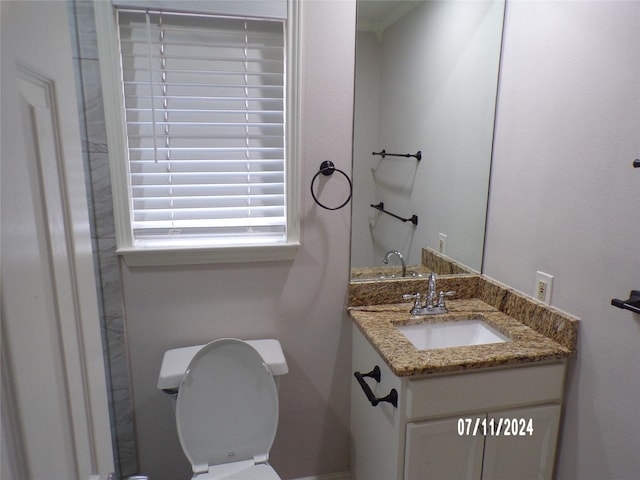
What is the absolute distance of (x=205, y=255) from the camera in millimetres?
1744

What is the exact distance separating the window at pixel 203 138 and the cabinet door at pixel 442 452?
2.80 feet

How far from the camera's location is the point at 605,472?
139 cm

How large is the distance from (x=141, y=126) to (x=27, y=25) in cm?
118

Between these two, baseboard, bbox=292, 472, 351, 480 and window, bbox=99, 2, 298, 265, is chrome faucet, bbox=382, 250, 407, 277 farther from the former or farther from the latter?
baseboard, bbox=292, 472, 351, 480

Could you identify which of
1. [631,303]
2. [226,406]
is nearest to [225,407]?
[226,406]

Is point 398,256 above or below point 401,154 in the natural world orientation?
A: below

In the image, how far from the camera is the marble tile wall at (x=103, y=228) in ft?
5.03

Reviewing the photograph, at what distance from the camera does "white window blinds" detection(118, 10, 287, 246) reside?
5.30 feet

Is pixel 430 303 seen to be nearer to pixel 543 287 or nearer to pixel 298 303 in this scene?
pixel 543 287

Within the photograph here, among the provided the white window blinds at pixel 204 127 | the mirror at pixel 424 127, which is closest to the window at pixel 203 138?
the white window blinds at pixel 204 127

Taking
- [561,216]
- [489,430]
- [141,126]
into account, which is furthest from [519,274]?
[141,126]

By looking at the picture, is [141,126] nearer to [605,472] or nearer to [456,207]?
[456,207]

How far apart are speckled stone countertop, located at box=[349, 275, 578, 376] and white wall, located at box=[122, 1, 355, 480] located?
182 mm

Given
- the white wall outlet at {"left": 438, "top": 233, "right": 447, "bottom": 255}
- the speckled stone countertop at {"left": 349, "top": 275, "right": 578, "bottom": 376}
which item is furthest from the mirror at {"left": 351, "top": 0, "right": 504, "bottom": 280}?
the speckled stone countertop at {"left": 349, "top": 275, "right": 578, "bottom": 376}
